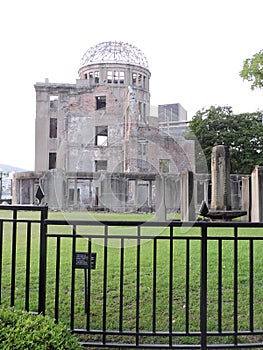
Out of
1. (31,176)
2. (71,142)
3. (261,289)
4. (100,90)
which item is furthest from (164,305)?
(100,90)

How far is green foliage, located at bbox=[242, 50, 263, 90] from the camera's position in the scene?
16.6 meters

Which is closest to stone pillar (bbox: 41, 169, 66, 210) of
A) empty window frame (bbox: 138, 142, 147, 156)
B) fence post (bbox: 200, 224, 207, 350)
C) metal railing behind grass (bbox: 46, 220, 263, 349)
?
empty window frame (bbox: 138, 142, 147, 156)

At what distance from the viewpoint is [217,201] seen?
13781 millimetres

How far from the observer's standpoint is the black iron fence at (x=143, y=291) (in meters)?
3.37

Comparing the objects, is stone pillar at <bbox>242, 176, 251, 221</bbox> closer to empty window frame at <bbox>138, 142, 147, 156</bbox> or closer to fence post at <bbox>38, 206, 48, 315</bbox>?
empty window frame at <bbox>138, 142, 147, 156</bbox>

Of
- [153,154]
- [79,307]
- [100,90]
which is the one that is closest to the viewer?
[79,307]

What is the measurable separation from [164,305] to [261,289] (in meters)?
1.51

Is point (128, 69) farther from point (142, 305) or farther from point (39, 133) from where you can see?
point (142, 305)

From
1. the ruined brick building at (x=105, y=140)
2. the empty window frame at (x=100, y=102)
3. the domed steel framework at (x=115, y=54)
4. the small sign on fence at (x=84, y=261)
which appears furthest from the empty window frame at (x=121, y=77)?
the small sign on fence at (x=84, y=261)

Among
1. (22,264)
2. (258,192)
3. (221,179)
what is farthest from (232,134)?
(22,264)

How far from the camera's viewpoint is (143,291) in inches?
199

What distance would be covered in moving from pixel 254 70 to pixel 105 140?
50.9 ft

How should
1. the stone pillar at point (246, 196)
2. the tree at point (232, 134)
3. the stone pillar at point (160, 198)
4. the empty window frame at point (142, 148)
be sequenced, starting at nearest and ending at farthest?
the stone pillar at point (246, 196), the stone pillar at point (160, 198), the empty window frame at point (142, 148), the tree at point (232, 134)

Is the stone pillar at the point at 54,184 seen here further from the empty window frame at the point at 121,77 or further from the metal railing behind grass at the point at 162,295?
the empty window frame at the point at 121,77
